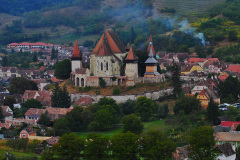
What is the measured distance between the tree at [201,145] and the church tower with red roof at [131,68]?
2127 cm

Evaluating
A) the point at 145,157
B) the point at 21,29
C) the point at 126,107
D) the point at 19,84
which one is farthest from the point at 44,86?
the point at 21,29

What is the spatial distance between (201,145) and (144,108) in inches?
640

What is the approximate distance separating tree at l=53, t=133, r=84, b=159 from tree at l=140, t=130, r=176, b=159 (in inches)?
194

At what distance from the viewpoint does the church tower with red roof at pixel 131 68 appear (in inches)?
2510

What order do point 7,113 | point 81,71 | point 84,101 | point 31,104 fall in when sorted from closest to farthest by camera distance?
point 7,113 → point 84,101 → point 31,104 → point 81,71

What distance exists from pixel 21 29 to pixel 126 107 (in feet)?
349

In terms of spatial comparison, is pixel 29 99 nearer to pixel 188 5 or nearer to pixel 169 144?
pixel 169 144

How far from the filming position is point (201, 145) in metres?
42.3

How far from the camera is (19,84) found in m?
72.0

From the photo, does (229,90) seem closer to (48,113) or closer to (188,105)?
(188,105)

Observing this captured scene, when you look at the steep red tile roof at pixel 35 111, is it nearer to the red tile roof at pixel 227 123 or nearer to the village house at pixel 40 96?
the village house at pixel 40 96

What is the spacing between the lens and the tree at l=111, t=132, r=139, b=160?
41719 mm

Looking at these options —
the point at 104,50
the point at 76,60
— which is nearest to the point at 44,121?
the point at 104,50

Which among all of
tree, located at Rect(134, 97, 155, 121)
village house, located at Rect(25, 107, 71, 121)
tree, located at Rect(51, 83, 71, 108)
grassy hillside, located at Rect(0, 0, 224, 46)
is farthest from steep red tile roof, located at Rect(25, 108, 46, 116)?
grassy hillside, located at Rect(0, 0, 224, 46)
